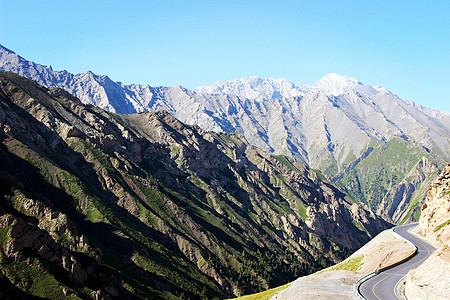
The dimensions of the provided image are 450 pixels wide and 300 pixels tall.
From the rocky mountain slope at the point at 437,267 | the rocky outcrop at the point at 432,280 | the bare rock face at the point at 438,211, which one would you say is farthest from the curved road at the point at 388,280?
the bare rock face at the point at 438,211

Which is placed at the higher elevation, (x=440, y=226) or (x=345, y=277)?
(x=440, y=226)

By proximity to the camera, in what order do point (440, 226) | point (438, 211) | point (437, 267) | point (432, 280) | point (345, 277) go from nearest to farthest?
point (432, 280) < point (437, 267) < point (345, 277) < point (440, 226) < point (438, 211)

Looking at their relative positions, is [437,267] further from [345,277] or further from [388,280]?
[345,277]

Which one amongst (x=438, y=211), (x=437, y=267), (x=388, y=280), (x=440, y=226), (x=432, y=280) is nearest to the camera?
(x=432, y=280)

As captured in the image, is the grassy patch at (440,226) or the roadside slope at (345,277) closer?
the roadside slope at (345,277)

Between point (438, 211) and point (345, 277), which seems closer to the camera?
point (345, 277)

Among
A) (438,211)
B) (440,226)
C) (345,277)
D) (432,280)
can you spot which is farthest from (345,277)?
(438,211)

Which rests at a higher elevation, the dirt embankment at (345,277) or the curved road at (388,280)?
the dirt embankment at (345,277)

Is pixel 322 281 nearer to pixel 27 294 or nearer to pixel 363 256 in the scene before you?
pixel 363 256

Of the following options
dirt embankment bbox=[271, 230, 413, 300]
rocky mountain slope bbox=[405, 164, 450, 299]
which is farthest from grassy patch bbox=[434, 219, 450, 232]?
dirt embankment bbox=[271, 230, 413, 300]

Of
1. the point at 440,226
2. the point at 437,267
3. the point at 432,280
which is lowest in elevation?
the point at 432,280

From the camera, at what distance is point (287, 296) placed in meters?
89.5

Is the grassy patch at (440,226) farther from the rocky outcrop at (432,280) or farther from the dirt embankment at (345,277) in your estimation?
the rocky outcrop at (432,280)

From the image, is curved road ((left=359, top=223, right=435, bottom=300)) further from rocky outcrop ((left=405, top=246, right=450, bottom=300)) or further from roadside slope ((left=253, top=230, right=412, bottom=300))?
rocky outcrop ((left=405, top=246, right=450, bottom=300))
